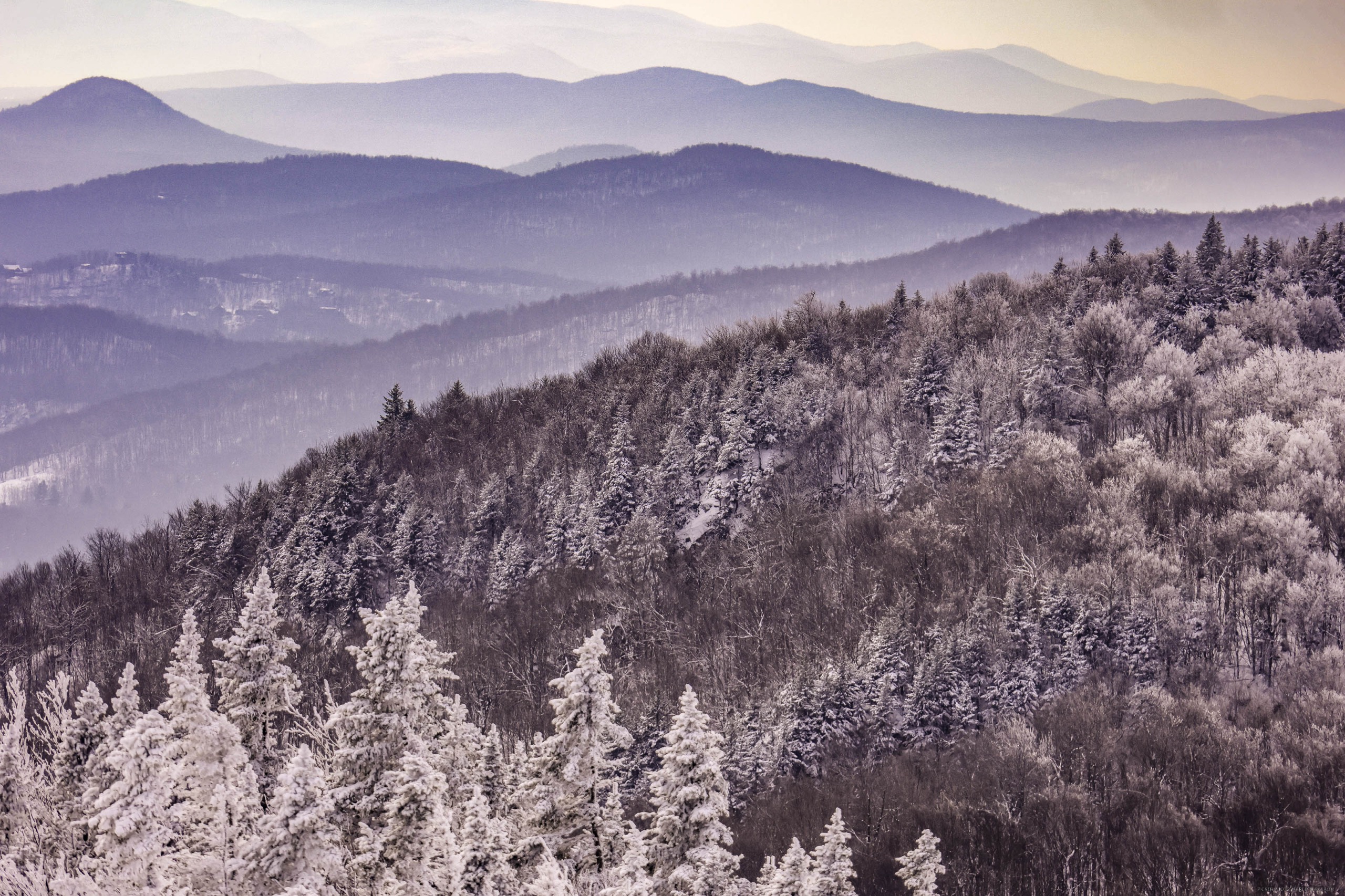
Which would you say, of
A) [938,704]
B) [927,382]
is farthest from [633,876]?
[927,382]

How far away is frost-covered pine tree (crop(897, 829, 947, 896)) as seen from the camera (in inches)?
1156

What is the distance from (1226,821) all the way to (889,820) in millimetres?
18934

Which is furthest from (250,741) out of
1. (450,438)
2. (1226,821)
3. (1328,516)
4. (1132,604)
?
(450,438)

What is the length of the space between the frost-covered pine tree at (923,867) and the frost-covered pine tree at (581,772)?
36.3 feet

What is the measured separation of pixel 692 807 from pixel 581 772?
285cm

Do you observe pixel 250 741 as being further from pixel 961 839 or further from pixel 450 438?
pixel 450 438

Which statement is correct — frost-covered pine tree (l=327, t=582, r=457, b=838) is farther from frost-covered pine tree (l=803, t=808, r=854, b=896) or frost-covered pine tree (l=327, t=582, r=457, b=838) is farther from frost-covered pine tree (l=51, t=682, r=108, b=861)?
frost-covered pine tree (l=51, t=682, r=108, b=861)

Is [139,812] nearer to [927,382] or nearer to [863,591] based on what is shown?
[863,591]

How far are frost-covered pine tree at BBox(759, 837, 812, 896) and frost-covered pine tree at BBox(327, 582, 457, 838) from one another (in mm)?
12027

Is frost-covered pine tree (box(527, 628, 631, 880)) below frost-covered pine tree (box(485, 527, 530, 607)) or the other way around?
the other way around

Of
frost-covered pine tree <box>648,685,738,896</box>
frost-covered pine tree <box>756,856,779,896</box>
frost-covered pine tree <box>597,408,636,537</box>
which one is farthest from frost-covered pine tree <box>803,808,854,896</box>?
frost-covered pine tree <box>597,408,636,537</box>

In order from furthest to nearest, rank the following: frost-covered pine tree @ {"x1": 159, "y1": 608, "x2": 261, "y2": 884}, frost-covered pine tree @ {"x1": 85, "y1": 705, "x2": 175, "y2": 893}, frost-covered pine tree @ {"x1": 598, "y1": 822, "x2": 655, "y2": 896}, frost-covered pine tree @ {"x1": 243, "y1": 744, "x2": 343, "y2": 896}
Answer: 1. frost-covered pine tree @ {"x1": 85, "y1": 705, "x2": 175, "y2": 893}
2. frost-covered pine tree @ {"x1": 159, "y1": 608, "x2": 261, "y2": 884}
3. frost-covered pine tree @ {"x1": 598, "y1": 822, "x2": 655, "y2": 896}
4. frost-covered pine tree @ {"x1": 243, "y1": 744, "x2": 343, "y2": 896}

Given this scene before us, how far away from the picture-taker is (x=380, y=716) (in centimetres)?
2059

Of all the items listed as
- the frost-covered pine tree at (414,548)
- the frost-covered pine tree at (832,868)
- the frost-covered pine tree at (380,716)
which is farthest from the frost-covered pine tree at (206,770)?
the frost-covered pine tree at (414,548)
